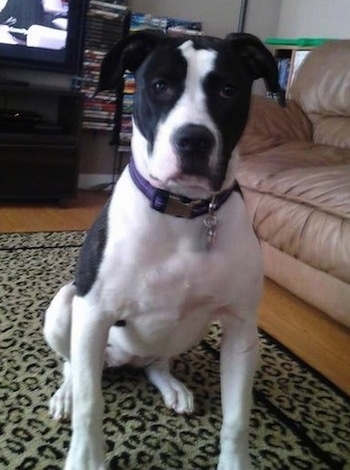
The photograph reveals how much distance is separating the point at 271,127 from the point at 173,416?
166cm

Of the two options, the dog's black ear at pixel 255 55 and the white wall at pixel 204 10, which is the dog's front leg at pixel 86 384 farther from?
the white wall at pixel 204 10

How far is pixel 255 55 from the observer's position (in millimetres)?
977

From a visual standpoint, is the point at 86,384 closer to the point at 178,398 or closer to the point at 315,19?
the point at 178,398

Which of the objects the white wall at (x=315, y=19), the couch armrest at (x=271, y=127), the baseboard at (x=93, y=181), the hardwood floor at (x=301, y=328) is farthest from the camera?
the baseboard at (x=93, y=181)

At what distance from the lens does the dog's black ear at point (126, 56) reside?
94 centimetres

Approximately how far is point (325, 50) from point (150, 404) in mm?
2235

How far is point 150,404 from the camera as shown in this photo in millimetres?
1236

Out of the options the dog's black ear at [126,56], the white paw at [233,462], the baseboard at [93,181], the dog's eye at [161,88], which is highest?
the dog's black ear at [126,56]

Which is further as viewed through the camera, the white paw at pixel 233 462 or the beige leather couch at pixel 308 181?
the beige leather couch at pixel 308 181

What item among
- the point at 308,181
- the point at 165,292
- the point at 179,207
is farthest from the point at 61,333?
the point at 308,181

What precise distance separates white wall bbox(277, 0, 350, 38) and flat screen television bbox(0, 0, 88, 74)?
1.67 meters

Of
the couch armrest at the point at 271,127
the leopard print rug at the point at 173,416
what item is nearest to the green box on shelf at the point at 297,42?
the couch armrest at the point at 271,127

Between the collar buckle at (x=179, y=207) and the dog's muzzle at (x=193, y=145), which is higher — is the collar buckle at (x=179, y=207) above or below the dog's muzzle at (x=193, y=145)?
below

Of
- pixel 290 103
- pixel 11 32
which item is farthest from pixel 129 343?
pixel 11 32
